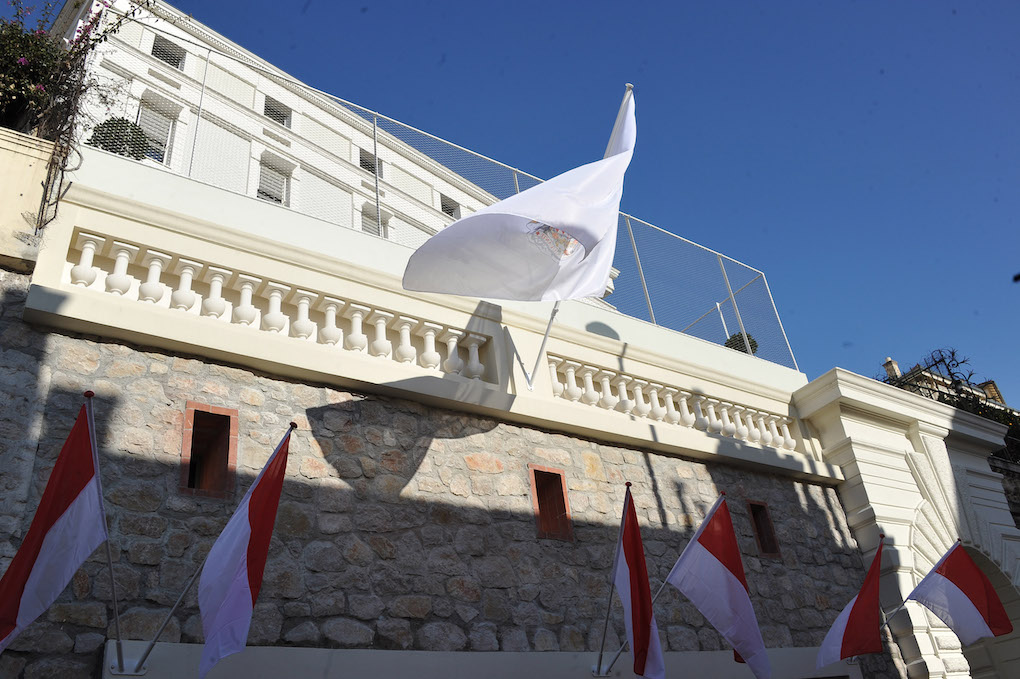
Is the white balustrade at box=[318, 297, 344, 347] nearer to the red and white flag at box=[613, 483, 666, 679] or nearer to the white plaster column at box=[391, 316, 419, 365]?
the white plaster column at box=[391, 316, 419, 365]

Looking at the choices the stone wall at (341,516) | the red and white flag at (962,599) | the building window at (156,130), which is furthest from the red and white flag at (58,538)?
the red and white flag at (962,599)

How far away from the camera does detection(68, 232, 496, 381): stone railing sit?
5.17 meters

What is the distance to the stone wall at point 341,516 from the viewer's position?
13.9 feet

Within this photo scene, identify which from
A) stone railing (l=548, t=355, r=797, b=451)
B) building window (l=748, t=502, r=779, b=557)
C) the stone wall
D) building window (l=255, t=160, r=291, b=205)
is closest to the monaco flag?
the stone wall

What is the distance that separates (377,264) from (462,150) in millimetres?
2141

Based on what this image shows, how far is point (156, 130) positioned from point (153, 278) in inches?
102

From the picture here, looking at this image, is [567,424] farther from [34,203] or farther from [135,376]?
[34,203]

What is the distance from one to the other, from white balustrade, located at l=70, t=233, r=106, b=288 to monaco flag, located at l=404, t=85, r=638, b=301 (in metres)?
1.96

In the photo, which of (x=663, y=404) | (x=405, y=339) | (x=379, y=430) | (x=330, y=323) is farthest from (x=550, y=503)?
(x=330, y=323)

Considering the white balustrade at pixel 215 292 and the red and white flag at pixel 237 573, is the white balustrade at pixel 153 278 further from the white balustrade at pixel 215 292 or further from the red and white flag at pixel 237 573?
the red and white flag at pixel 237 573

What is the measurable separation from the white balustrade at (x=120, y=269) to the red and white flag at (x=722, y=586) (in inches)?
161

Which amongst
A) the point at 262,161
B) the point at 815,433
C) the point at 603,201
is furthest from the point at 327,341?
the point at 815,433

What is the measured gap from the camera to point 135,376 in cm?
487

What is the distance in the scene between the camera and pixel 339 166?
319 inches
